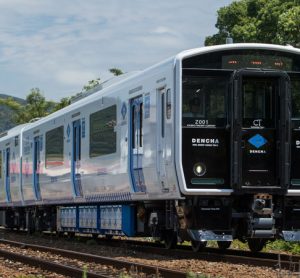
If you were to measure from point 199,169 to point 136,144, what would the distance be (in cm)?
258

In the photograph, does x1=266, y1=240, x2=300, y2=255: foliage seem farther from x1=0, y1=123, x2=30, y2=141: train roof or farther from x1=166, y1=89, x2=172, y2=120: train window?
x1=0, y1=123, x2=30, y2=141: train roof

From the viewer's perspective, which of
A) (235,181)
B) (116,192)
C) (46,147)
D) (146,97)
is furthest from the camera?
(46,147)

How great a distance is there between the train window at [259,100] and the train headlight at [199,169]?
1035 mm

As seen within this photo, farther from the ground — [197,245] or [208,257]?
[197,245]

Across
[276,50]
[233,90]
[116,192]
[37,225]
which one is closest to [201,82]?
[233,90]

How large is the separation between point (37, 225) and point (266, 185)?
46.2 ft

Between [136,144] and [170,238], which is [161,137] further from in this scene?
[170,238]

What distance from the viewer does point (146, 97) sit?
16.0 metres

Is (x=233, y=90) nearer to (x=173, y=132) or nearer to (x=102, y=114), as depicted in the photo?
(x=173, y=132)

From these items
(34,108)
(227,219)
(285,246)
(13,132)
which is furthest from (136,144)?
(34,108)

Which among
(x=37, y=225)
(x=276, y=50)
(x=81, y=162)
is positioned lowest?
(x=37, y=225)

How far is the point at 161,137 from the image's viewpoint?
1502cm

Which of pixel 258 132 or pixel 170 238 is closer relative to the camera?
pixel 258 132

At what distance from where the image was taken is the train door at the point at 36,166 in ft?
85.0
